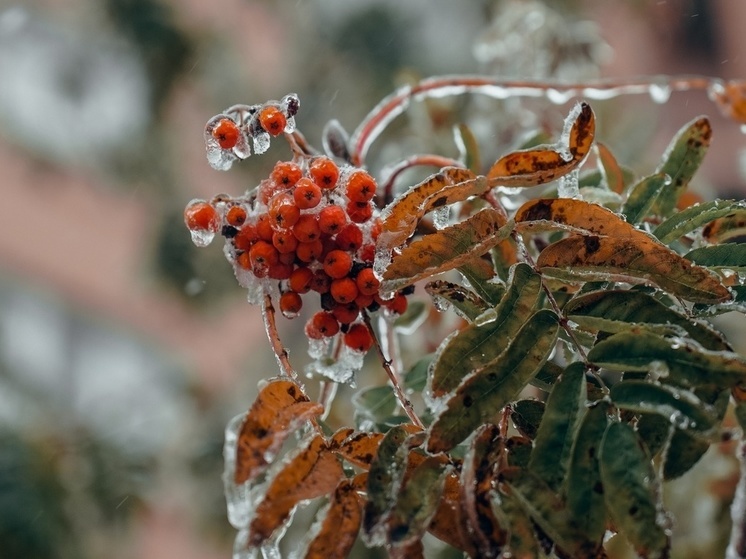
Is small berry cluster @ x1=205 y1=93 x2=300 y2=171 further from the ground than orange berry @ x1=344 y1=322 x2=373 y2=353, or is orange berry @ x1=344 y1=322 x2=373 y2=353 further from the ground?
small berry cluster @ x1=205 y1=93 x2=300 y2=171

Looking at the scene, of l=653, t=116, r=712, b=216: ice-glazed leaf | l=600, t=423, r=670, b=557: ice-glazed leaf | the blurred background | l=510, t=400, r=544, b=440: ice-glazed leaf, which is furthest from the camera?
the blurred background

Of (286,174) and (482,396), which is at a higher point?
(286,174)

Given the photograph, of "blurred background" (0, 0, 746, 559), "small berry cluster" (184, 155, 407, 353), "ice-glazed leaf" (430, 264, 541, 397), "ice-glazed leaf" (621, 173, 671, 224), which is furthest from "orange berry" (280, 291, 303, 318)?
"blurred background" (0, 0, 746, 559)

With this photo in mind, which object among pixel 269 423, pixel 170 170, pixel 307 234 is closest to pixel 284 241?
pixel 307 234

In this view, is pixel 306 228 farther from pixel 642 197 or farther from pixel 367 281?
pixel 642 197

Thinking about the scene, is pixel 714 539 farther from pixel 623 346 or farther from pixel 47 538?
pixel 47 538

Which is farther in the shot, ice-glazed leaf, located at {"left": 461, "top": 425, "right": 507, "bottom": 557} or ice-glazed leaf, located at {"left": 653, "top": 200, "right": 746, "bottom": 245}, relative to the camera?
ice-glazed leaf, located at {"left": 653, "top": 200, "right": 746, "bottom": 245}

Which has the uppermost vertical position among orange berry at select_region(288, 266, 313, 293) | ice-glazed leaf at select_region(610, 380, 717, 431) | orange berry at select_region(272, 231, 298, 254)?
orange berry at select_region(272, 231, 298, 254)

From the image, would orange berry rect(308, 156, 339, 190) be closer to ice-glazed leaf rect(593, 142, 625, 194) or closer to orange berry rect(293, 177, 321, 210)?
orange berry rect(293, 177, 321, 210)
